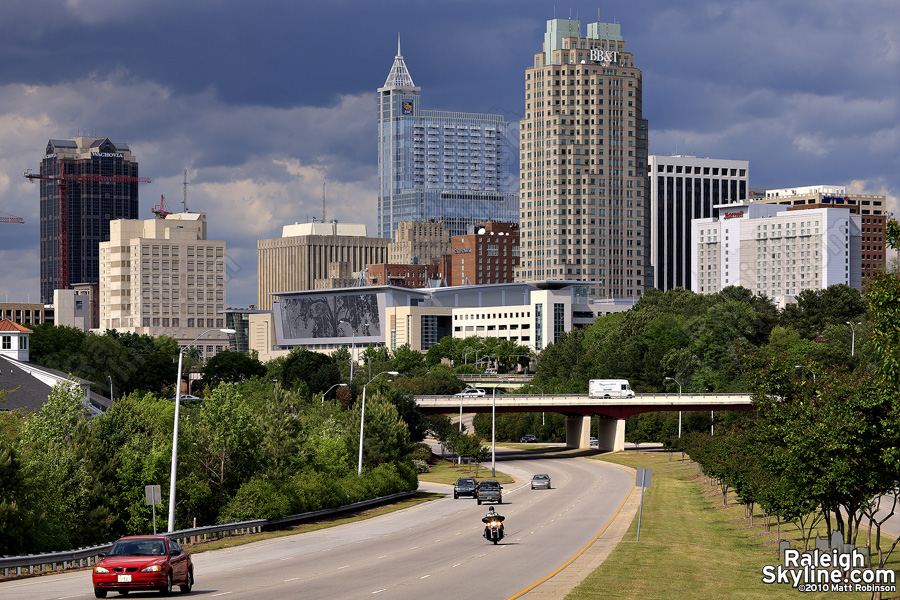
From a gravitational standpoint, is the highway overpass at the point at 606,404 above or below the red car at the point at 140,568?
below

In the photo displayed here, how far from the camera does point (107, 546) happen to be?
46.6 meters

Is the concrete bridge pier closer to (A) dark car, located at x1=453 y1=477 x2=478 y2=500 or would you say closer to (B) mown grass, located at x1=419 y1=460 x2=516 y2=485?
(B) mown grass, located at x1=419 y1=460 x2=516 y2=485

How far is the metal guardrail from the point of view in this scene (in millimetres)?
41219

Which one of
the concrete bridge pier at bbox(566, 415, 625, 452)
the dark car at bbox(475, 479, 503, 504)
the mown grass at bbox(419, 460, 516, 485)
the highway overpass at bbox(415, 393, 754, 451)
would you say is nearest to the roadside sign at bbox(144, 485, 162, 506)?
the dark car at bbox(475, 479, 503, 504)

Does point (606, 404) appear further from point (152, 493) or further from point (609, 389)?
point (152, 493)

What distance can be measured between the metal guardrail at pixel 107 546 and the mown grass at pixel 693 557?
17.6 metres

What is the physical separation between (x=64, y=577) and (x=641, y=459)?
346 feet

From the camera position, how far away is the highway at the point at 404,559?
36031mm

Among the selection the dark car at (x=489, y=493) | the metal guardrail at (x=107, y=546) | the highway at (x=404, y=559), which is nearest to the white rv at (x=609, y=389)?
the dark car at (x=489, y=493)

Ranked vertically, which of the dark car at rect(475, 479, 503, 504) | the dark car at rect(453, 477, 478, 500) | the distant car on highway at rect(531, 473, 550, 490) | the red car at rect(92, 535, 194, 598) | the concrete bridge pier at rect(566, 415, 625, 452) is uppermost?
the red car at rect(92, 535, 194, 598)

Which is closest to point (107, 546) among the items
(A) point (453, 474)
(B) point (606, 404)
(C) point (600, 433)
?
(A) point (453, 474)

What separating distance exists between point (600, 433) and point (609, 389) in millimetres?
11897

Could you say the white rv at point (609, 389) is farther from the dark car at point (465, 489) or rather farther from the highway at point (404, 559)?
the highway at point (404, 559)

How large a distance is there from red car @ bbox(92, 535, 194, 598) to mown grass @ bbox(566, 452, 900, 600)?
36.8 ft
